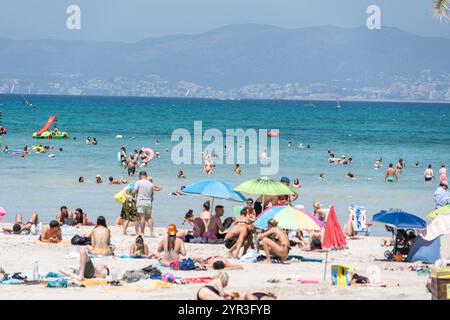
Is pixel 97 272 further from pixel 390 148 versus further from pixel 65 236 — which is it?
pixel 390 148

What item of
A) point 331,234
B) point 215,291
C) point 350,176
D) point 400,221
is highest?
point 350,176

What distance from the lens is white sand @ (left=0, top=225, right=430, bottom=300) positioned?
545 inches

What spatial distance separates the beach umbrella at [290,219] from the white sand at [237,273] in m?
0.69

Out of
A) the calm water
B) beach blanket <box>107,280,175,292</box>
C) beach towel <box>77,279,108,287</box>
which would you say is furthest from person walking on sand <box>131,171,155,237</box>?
beach blanket <box>107,280,175,292</box>

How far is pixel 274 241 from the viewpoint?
685 inches

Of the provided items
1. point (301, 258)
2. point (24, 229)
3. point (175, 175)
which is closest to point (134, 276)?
point (301, 258)

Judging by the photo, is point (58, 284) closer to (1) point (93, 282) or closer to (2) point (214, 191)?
(1) point (93, 282)

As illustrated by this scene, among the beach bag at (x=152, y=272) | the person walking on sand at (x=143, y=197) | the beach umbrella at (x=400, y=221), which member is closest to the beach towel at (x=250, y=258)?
the beach umbrella at (x=400, y=221)

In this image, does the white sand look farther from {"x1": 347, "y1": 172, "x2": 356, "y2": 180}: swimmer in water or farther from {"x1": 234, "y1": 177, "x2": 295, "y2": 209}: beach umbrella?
{"x1": 347, "y1": 172, "x2": 356, "y2": 180}: swimmer in water

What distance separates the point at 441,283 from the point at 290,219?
5.10 metres

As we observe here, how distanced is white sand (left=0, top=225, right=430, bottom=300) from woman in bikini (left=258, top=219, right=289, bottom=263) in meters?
0.25

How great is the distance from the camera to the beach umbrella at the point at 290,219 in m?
17.4

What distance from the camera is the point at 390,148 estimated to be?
6425 centimetres
